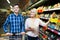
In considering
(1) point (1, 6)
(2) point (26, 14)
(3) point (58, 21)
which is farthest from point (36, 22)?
(1) point (1, 6)

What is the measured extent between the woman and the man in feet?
0.37

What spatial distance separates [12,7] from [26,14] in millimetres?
324

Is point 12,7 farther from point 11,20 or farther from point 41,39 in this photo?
point 41,39

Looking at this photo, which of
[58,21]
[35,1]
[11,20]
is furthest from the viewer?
[35,1]

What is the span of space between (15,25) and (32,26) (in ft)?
1.13

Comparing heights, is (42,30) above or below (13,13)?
below

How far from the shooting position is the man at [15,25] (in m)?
4.13

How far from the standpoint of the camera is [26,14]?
4.23m

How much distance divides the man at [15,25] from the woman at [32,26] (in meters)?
0.11

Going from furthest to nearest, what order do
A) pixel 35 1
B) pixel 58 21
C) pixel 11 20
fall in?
pixel 35 1 → pixel 11 20 → pixel 58 21

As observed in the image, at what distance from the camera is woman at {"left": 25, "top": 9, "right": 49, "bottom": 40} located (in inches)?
162

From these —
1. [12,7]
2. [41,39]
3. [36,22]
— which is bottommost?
[41,39]

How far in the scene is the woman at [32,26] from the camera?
411 cm

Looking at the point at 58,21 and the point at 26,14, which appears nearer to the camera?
the point at 58,21
